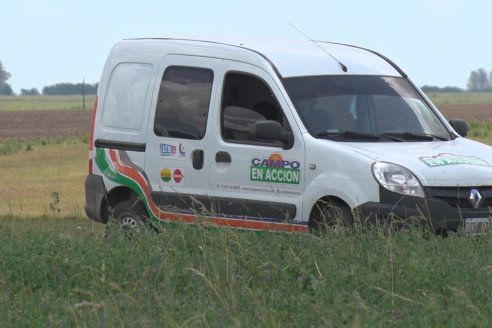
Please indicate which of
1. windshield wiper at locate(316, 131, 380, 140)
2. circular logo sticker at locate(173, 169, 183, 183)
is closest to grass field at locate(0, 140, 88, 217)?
circular logo sticker at locate(173, 169, 183, 183)

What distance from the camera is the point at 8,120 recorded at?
3433 inches

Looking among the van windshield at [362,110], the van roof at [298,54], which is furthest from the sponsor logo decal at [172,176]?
the van windshield at [362,110]

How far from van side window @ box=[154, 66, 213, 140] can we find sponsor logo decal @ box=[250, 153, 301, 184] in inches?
29.5

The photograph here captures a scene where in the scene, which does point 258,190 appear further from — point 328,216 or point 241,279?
A: point 241,279

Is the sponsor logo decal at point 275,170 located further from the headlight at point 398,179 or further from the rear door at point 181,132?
the headlight at point 398,179

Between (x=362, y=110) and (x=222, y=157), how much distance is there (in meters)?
1.30

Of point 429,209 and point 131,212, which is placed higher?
point 429,209

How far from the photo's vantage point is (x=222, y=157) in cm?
1074

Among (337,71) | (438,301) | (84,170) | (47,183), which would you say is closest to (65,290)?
(438,301)

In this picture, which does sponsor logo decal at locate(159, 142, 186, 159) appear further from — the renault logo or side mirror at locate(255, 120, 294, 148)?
the renault logo

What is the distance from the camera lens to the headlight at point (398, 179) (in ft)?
31.3

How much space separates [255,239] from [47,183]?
59.0 ft

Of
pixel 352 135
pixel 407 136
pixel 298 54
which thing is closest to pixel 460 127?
pixel 407 136

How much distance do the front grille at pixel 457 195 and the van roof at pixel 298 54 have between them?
5.90 ft
